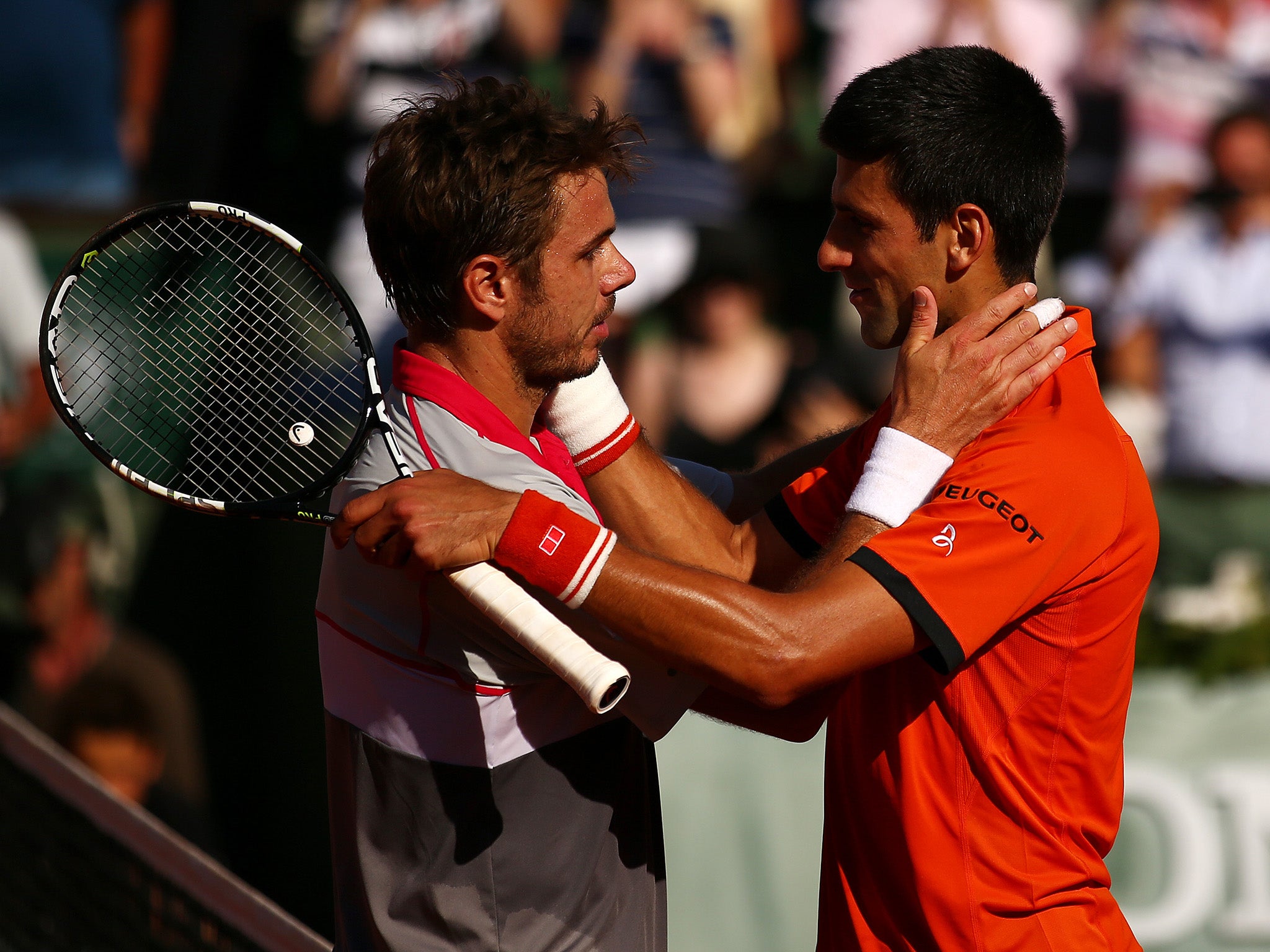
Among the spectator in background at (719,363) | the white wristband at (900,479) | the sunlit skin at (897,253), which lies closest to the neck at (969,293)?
the sunlit skin at (897,253)

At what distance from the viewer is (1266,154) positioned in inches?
206

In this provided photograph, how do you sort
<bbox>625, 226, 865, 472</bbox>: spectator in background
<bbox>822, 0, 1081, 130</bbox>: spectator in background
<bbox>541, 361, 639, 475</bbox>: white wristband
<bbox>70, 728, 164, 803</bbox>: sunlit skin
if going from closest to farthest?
<bbox>541, 361, 639, 475</bbox>: white wristband, <bbox>822, 0, 1081, 130</bbox>: spectator in background, <bbox>625, 226, 865, 472</bbox>: spectator in background, <bbox>70, 728, 164, 803</bbox>: sunlit skin

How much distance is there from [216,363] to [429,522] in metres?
1.97

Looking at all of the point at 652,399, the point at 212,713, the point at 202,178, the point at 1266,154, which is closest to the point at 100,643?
the point at 212,713

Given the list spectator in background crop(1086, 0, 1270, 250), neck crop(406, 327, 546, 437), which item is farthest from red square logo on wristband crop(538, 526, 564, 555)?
spectator in background crop(1086, 0, 1270, 250)

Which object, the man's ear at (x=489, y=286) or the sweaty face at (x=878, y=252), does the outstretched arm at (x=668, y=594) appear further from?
the sweaty face at (x=878, y=252)

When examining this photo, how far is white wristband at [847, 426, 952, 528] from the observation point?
2.19 m

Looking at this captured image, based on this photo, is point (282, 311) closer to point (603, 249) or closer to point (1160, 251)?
point (603, 249)

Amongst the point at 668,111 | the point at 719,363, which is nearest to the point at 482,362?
the point at 719,363

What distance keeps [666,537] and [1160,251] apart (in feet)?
11.9

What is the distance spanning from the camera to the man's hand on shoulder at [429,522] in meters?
1.92

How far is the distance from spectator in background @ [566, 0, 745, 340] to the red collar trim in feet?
11.4

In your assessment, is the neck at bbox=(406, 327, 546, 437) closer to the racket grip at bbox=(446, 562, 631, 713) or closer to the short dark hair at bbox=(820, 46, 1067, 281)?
the racket grip at bbox=(446, 562, 631, 713)

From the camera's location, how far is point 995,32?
212 inches
